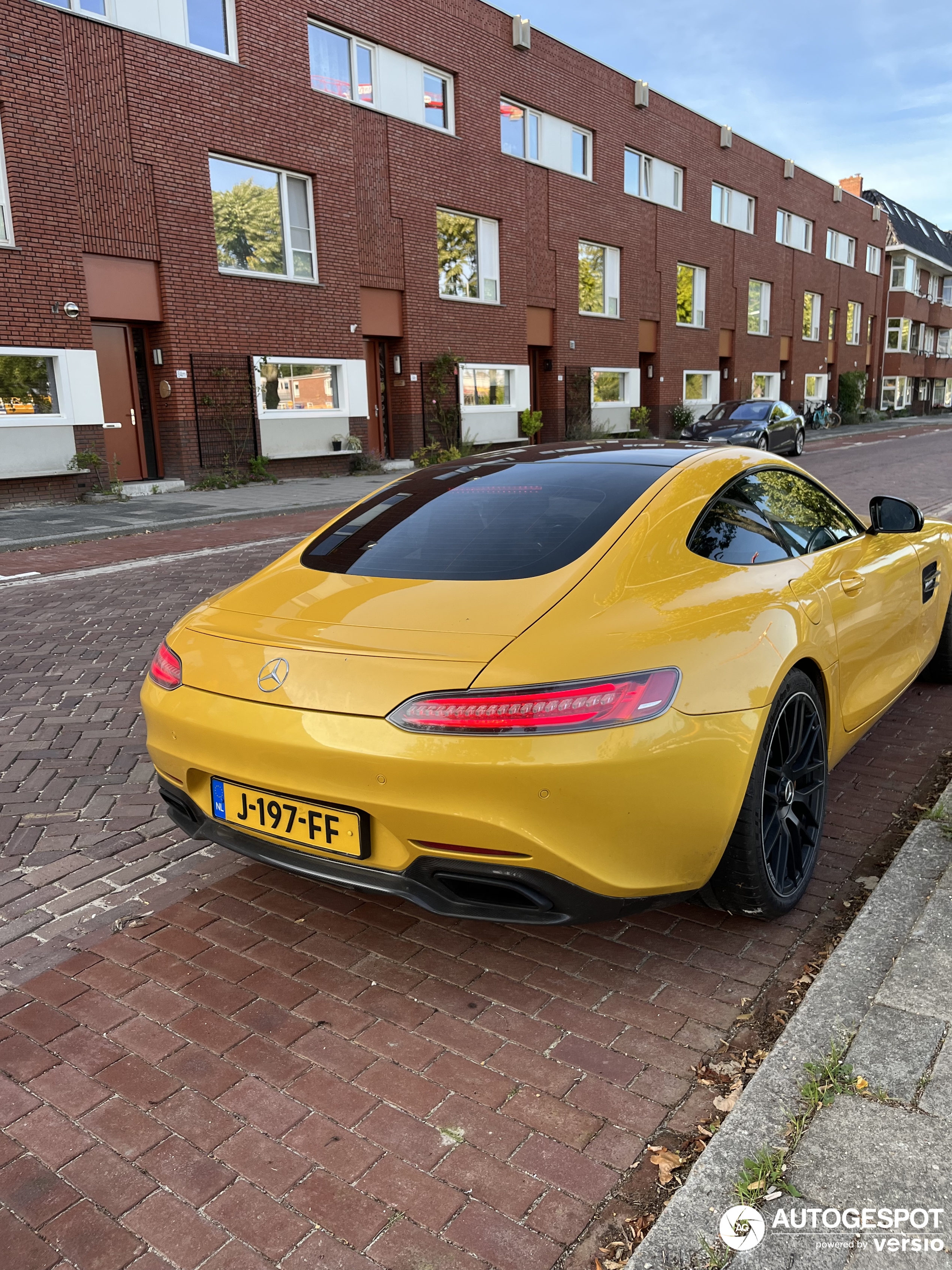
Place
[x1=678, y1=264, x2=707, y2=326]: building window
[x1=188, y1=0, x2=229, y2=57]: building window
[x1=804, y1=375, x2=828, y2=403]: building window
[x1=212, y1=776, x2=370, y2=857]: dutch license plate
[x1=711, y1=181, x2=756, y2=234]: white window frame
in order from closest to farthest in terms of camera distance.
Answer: [x1=212, y1=776, x2=370, y2=857]: dutch license plate, [x1=188, y1=0, x2=229, y2=57]: building window, [x1=678, y1=264, x2=707, y2=326]: building window, [x1=711, y1=181, x2=756, y2=234]: white window frame, [x1=804, y1=375, x2=828, y2=403]: building window

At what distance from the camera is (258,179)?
61.4 ft

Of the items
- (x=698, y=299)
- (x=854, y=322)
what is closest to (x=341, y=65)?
(x=698, y=299)

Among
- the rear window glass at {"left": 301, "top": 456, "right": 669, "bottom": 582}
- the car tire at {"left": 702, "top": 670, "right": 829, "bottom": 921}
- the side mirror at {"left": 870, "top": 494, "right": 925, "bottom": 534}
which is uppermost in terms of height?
the rear window glass at {"left": 301, "top": 456, "right": 669, "bottom": 582}

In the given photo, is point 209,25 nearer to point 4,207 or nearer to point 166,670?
Answer: point 4,207

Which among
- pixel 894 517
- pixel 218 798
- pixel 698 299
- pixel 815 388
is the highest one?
pixel 698 299

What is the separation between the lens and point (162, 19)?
16.4 metres

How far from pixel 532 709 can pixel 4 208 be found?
1578cm

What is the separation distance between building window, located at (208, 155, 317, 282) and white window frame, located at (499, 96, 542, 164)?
7459mm

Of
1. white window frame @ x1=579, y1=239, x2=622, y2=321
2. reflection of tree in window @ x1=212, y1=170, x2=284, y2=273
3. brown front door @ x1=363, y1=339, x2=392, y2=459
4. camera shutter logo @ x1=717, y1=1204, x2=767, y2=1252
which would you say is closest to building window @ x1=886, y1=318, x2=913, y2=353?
white window frame @ x1=579, y1=239, x2=622, y2=321

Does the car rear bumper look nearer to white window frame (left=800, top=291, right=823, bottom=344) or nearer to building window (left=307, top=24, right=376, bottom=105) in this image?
building window (left=307, top=24, right=376, bottom=105)

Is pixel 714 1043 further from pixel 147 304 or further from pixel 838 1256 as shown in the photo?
pixel 147 304

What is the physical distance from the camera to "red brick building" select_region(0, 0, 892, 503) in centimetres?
1534

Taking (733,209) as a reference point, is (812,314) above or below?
below

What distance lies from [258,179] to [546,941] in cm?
1901
